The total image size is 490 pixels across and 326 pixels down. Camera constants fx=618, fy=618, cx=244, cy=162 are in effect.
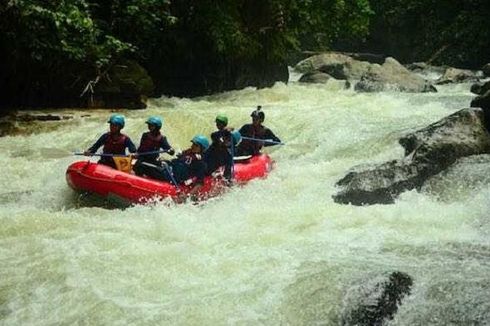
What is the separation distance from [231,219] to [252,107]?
6.62 metres

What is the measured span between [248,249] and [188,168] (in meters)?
2.22

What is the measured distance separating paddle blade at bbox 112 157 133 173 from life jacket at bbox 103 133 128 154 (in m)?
0.19

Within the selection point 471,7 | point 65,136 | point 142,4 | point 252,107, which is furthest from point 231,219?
point 471,7

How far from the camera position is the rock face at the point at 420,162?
6.79 m

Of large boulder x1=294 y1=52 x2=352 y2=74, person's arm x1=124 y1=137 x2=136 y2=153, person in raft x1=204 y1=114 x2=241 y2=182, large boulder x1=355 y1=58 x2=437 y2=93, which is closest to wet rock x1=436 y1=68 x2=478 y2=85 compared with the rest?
large boulder x1=355 y1=58 x2=437 y2=93

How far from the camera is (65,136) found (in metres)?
9.88

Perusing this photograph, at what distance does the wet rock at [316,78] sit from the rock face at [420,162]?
10047mm

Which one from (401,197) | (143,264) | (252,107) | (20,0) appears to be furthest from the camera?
(252,107)

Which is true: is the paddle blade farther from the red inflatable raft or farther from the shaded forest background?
the shaded forest background

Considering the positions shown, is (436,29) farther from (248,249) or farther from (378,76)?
(248,249)

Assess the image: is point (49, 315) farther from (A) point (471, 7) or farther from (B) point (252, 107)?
(A) point (471, 7)

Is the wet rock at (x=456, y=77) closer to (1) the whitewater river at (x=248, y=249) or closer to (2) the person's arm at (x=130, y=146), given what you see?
(1) the whitewater river at (x=248, y=249)

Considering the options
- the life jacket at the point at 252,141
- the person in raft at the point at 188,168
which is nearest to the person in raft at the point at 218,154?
the person in raft at the point at 188,168

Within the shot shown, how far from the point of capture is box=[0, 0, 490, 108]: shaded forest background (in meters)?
10.9
